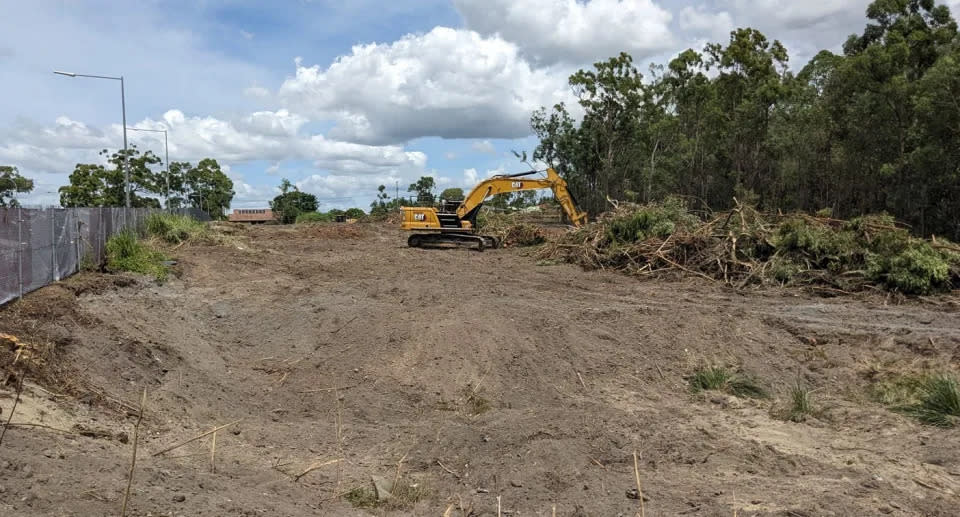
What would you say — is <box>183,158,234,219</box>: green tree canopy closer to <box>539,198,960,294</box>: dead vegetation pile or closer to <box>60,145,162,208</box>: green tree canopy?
<box>60,145,162,208</box>: green tree canopy

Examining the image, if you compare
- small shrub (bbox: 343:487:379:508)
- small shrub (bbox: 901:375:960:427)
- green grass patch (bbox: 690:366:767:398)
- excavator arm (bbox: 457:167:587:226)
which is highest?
excavator arm (bbox: 457:167:587:226)

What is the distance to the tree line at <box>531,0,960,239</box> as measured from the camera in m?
24.7

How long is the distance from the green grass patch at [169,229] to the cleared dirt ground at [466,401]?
9261 mm

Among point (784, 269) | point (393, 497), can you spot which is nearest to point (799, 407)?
point (393, 497)

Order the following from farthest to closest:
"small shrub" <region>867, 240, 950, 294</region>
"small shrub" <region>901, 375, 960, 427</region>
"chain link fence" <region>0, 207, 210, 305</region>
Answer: "small shrub" <region>867, 240, 950, 294</region>, "chain link fence" <region>0, 207, 210, 305</region>, "small shrub" <region>901, 375, 960, 427</region>

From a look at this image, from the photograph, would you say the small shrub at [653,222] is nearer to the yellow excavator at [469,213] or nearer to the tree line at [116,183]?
the yellow excavator at [469,213]

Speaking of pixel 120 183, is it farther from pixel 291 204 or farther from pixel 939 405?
pixel 939 405

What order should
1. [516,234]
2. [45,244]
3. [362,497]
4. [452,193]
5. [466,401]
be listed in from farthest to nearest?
[452,193] < [516,234] < [45,244] < [466,401] < [362,497]

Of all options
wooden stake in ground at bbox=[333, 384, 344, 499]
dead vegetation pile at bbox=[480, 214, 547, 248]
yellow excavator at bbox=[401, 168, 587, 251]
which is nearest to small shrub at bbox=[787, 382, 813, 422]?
wooden stake in ground at bbox=[333, 384, 344, 499]

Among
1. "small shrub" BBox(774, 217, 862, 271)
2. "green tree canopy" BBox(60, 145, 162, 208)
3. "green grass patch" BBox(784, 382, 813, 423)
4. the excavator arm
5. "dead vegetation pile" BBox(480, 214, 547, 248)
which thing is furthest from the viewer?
"green tree canopy" BBox(60, 145, 162, 208)

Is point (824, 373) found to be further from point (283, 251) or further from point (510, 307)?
point (283, 251)

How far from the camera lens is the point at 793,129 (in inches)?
1358

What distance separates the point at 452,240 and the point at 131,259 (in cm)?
1273

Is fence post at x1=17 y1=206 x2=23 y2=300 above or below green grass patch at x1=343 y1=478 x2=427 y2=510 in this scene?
above
